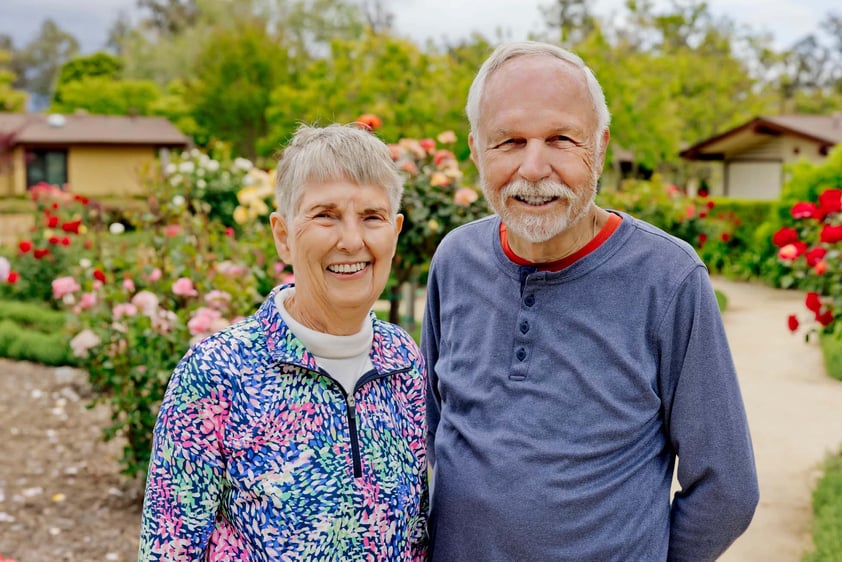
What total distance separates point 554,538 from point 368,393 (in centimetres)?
55

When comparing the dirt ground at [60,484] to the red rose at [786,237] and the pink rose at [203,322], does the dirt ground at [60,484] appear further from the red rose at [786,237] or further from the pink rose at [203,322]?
the red rose at [786,237]

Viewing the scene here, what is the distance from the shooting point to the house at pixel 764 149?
22.2 metres

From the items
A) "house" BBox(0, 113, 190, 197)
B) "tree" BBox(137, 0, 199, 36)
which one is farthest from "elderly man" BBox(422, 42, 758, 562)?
"tree" BBox(137, 0, 199, 36)

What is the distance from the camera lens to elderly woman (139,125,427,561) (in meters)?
1.79

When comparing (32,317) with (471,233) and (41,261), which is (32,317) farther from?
(471,233)

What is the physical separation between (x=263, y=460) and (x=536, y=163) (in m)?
0.90


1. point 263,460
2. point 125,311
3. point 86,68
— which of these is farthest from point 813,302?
point 86,68

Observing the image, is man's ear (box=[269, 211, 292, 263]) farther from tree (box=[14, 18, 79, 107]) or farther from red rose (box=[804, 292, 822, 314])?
tree (box=[14, 18, 79, 107])

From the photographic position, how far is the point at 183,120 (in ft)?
109

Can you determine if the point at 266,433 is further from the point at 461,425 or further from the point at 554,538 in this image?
the point at 554,538

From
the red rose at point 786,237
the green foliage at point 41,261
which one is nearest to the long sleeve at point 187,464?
the red rose at point 786,237

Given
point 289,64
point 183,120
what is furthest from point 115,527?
point 183,120

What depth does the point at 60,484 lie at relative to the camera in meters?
5.61

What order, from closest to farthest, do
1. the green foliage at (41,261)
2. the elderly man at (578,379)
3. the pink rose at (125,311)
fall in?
the elderly man at (578,379)
the pink rose at (125,311)
the green foliage at (41,261)
